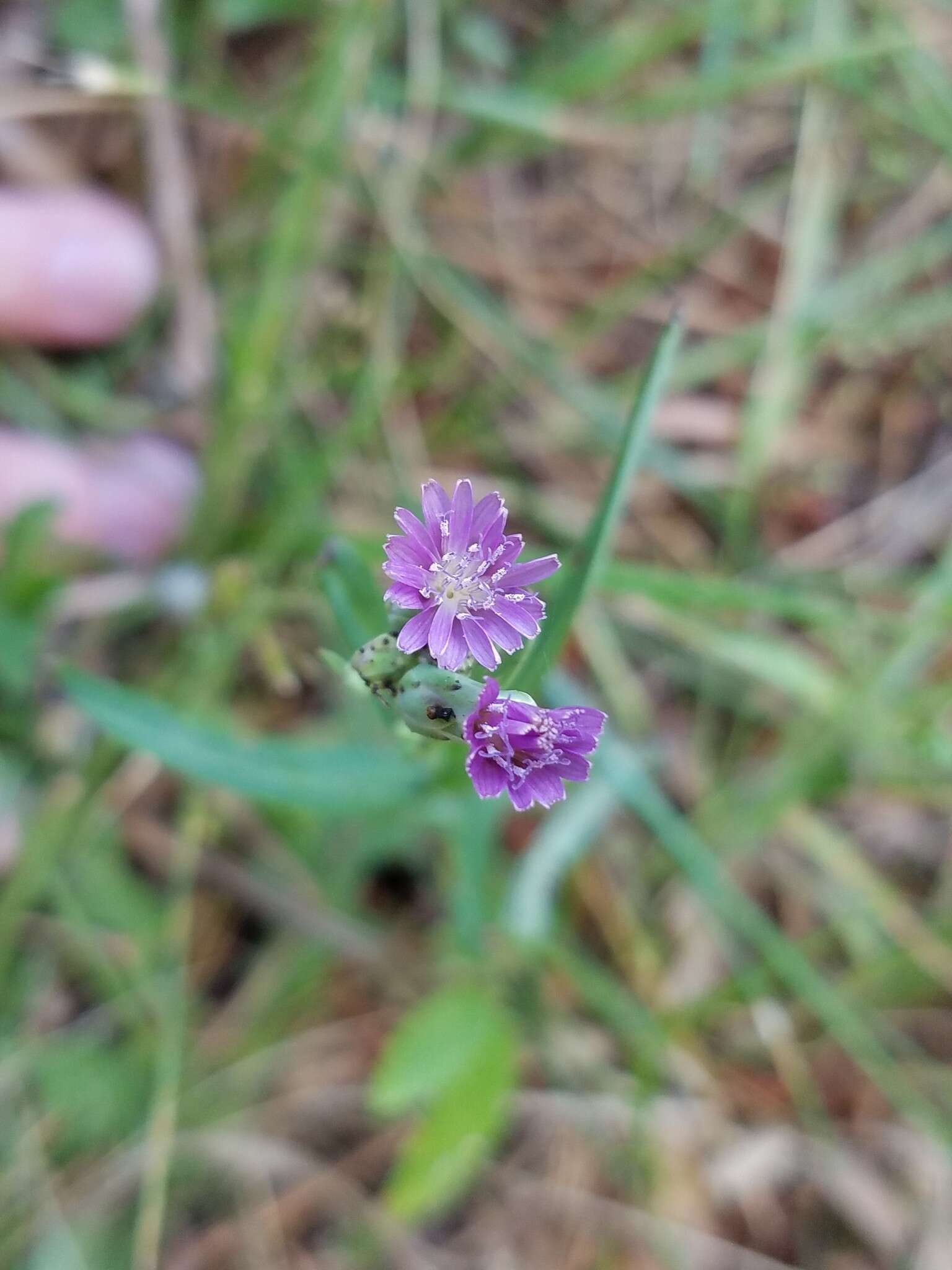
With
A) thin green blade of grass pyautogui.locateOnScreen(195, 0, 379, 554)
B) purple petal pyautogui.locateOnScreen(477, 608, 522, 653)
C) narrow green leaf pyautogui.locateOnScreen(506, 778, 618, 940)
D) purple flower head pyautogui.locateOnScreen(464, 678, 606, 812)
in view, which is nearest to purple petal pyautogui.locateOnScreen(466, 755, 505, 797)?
purple flower head pyautogui.locateOnScreen(464, 678, 606, 812)

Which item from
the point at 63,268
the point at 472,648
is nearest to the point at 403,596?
the point at 472,648

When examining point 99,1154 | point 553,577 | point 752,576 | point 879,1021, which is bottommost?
point 879,1021

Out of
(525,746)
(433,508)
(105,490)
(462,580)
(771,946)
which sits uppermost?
(433,508)

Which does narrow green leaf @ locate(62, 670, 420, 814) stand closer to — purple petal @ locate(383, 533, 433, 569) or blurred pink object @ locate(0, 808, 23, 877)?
purple petal @ locate(383, 533, 433, 569)

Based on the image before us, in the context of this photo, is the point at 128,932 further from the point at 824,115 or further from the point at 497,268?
the point at 824,115

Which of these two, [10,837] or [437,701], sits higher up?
[437,701]

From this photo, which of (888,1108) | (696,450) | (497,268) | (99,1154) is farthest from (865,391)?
(99,1154)

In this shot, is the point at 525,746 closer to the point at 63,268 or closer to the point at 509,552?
the point at 509,552
